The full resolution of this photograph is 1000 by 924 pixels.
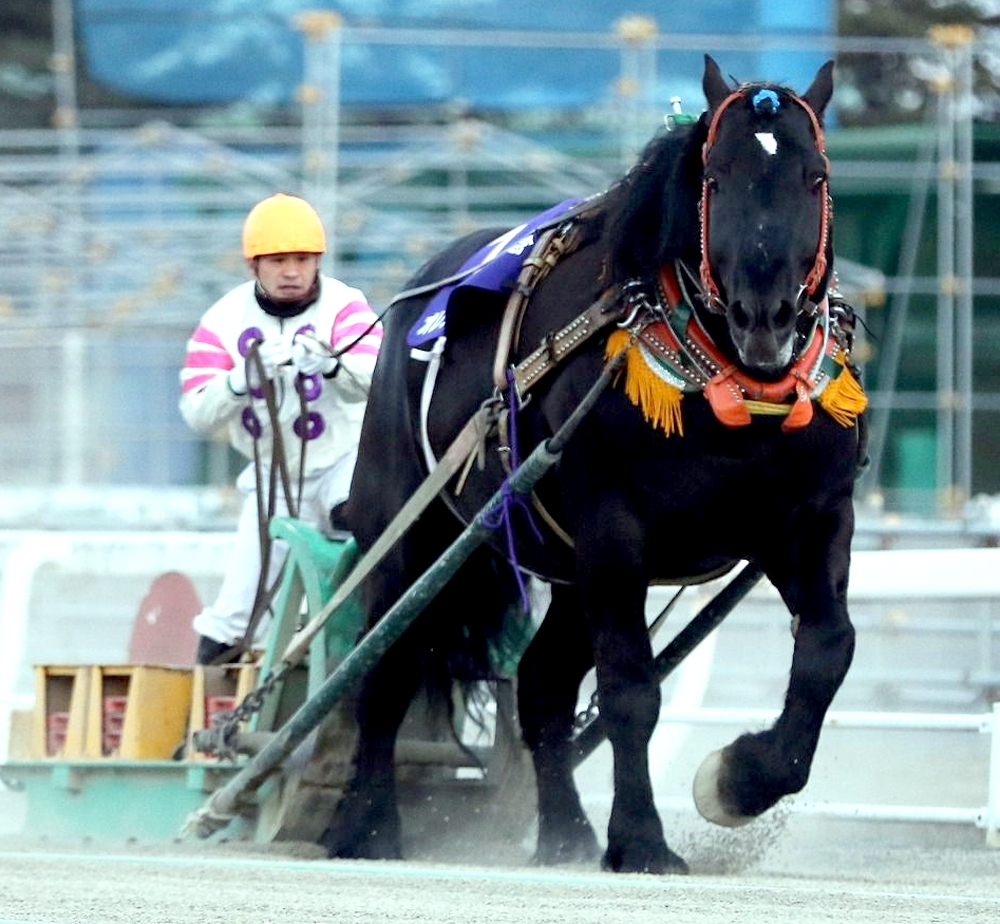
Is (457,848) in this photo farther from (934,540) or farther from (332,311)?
(934,540)

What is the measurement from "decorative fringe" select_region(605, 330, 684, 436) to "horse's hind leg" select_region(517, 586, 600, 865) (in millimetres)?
1190

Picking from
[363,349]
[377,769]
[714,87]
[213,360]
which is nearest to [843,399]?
[714,87]

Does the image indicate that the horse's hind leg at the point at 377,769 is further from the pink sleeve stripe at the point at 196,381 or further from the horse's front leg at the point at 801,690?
the horse's front leg at the point at 801,690

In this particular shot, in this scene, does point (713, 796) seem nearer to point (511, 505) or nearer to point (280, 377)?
point (511, 505)

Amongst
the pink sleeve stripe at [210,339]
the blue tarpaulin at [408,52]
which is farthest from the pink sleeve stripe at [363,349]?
the blue tarpaulin at [408,52]

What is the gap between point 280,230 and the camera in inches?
294

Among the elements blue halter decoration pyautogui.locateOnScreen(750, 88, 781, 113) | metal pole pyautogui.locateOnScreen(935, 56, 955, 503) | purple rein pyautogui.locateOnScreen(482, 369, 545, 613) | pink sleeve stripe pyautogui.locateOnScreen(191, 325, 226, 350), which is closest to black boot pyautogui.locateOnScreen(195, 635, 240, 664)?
pink sleeve stripe pyautogui.locateOnScreen(191, 325, 226, 350)

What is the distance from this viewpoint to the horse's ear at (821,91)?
5.77 meters

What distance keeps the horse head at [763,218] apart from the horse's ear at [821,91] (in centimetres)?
3

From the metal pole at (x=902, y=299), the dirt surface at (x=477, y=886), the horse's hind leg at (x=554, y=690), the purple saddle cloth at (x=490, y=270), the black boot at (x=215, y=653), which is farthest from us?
the metal pole at (x=902, y=299)

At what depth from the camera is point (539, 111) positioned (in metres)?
18.5

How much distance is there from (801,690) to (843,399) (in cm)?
68

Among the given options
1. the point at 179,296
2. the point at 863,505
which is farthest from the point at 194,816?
the point at 179,296

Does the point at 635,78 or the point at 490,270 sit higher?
the point at 635,78
